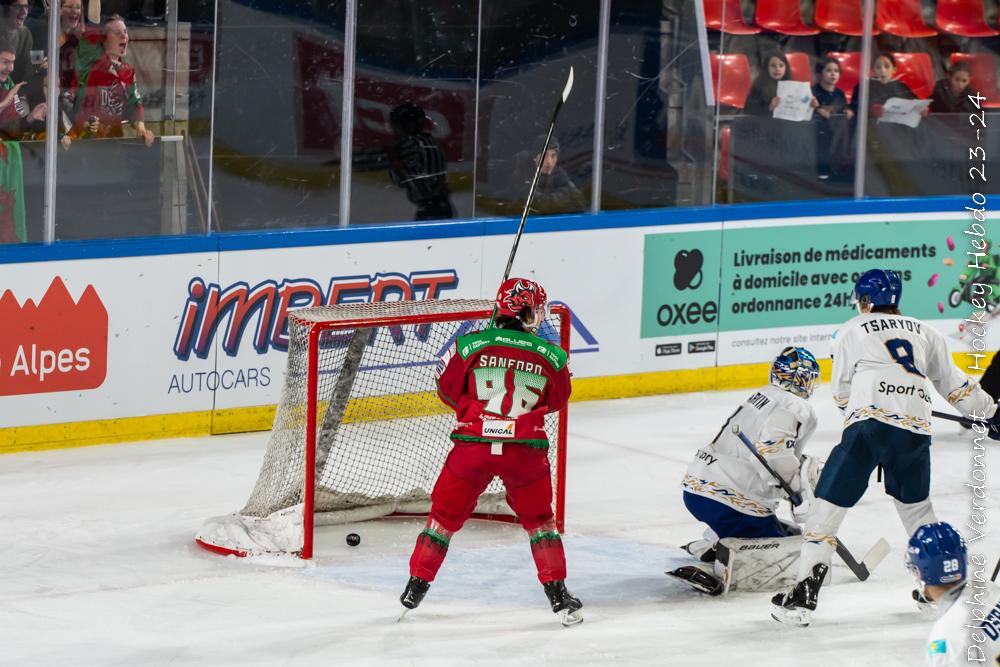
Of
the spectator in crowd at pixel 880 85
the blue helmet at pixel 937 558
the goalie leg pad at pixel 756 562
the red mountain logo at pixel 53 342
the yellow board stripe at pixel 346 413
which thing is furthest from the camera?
the spectator in crowd at pixel 880 85

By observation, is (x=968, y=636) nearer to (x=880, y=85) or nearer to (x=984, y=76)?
(x=880, y=85)

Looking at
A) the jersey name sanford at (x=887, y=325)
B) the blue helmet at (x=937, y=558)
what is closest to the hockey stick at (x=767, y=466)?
the jersey name sanford at (x=887, y=325)

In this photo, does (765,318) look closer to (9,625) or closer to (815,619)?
(815,619)

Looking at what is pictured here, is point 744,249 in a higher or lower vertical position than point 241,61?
lower

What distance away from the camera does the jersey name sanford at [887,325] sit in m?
5.88

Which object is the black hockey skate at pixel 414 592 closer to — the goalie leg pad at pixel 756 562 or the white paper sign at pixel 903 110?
the goalie leg pad at pixel 756 562

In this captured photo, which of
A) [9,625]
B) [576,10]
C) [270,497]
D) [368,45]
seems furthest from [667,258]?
[9,625]

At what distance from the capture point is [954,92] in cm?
1059

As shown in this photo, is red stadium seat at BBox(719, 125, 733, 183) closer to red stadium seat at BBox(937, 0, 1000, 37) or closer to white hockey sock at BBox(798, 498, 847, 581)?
red stadium seat at BBox(937, 0, 1000, 37)

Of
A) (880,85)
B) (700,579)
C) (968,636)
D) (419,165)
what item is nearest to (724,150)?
(880,85)

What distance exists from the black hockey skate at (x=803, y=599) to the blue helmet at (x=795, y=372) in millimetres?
628

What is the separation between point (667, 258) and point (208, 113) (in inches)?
105

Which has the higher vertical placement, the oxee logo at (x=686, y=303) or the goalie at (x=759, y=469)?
the oxee logo at (x=686, y=303)

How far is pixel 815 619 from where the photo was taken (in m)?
5.98
